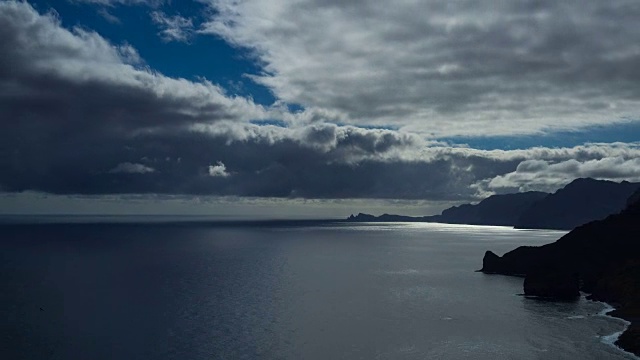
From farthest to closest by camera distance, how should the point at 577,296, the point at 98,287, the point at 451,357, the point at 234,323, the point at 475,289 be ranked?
1. the point at 475,289
2. the point at 98,287
3. the point at 577,296
4. the point at 234,323
5. the point at 451,357

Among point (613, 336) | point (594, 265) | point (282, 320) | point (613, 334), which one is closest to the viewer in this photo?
point (613, 336)

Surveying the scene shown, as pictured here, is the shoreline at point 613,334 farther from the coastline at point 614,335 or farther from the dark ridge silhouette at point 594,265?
the dark ridge silhouette at point 594,265

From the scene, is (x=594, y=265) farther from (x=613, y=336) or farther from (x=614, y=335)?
(x=613, y=336)

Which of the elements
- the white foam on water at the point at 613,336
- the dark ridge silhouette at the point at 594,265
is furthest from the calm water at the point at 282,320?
the dark ridge silhouette at the point at 594,265

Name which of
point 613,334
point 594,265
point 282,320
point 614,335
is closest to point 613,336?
point 614,335

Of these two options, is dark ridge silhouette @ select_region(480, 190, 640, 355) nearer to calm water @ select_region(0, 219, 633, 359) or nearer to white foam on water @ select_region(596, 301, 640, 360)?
white foam on water @ select_region(596, 301, 640, 360)

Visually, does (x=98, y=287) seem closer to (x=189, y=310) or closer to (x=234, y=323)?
(x=189, y=310)

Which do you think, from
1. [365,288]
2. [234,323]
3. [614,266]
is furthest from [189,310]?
[614,266]

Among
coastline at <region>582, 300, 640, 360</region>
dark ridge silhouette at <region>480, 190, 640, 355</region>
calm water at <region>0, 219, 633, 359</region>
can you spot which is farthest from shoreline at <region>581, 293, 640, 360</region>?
dark ridge silhouette at <region>480, 190, 640, 355</region>

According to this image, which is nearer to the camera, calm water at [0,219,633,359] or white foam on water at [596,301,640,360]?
calm water at [0,219,633,359]
